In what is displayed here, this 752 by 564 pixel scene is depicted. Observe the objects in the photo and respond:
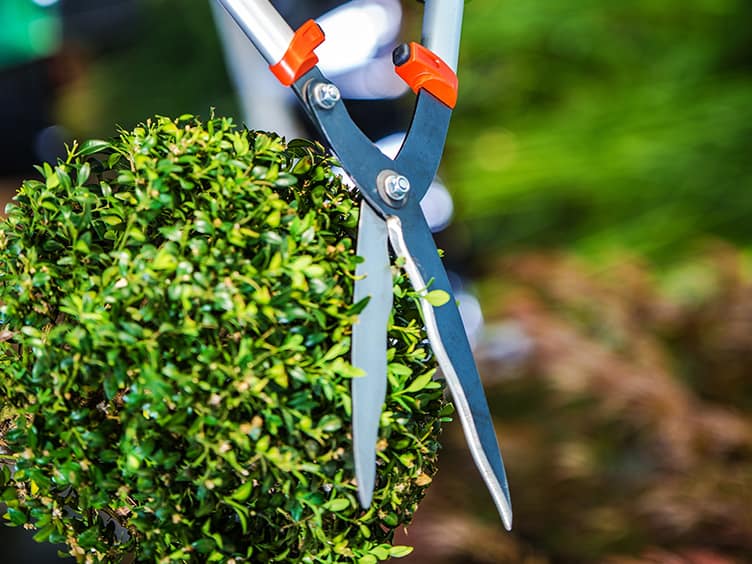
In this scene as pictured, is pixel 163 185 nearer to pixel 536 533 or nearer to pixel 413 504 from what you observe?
pixel 413 504

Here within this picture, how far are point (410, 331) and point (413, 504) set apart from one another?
117mm

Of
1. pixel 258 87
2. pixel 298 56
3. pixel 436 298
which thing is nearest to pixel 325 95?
pixel 298 56

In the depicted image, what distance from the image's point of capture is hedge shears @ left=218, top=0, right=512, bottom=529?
46 centimetres

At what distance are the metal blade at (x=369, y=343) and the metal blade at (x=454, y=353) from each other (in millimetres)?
16

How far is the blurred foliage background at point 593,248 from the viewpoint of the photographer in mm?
1099

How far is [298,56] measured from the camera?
47cm

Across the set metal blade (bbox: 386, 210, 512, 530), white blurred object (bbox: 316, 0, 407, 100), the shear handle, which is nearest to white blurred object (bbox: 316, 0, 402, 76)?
white blurred object (bbox: 316, 0, 407, 100)

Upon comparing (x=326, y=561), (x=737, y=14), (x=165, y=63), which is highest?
(x=165, y=63)

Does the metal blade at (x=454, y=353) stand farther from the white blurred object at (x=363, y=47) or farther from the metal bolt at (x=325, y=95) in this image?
the white blurred object at (x=363, y=47)

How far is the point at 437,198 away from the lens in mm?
1665

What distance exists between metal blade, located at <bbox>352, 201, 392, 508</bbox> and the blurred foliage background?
633 mm

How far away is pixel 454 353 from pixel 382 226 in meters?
0.09

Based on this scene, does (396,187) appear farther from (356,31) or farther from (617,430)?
(356,31)

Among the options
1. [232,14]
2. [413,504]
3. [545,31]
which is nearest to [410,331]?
[413,504]
